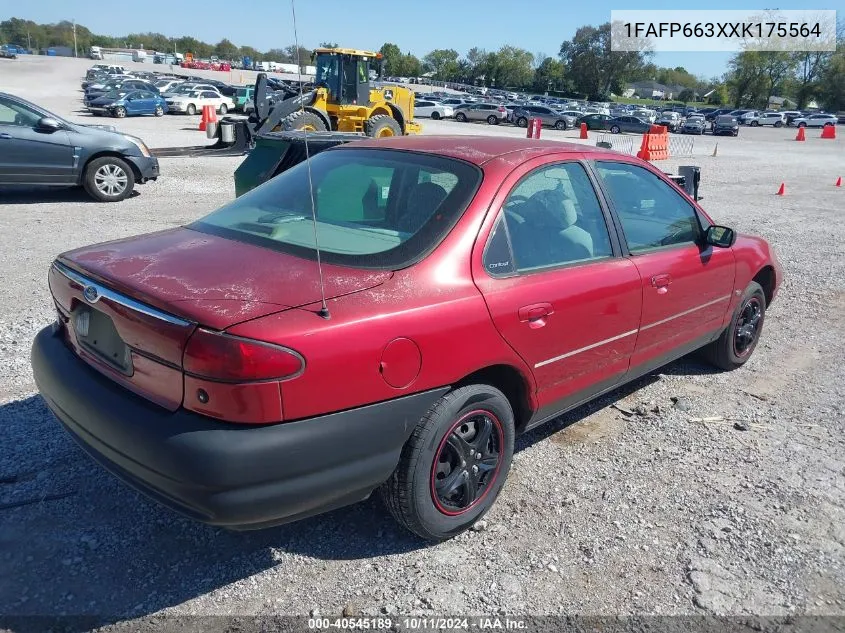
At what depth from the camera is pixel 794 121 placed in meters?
62.6

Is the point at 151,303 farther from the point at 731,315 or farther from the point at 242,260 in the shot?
the point at 731,315

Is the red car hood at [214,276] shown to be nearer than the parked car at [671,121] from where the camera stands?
Yes

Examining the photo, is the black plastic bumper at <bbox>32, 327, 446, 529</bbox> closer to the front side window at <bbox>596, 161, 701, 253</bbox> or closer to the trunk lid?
the trunk lid

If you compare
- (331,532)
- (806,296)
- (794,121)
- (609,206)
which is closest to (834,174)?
(806,296)

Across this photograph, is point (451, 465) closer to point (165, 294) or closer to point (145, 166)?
point (165, 294)

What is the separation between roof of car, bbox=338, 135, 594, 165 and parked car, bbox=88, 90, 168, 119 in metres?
32.0

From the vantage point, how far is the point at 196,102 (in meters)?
35.4

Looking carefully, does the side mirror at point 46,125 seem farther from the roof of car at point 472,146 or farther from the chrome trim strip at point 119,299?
the chrome trim strip at point 119,299

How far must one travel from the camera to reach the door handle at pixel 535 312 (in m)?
3.04

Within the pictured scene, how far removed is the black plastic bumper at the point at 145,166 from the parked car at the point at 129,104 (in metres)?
23.6

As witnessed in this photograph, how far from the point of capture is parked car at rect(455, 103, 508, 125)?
45.0 metres

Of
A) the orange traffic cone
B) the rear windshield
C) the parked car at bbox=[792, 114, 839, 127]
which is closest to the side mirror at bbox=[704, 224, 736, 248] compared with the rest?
the rear windshield

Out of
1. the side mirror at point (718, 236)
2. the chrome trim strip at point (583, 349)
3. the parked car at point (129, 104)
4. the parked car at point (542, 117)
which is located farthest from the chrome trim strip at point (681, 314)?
the parked car at point (542, 117)

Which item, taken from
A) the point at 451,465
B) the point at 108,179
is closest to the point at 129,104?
the point at 108,179
